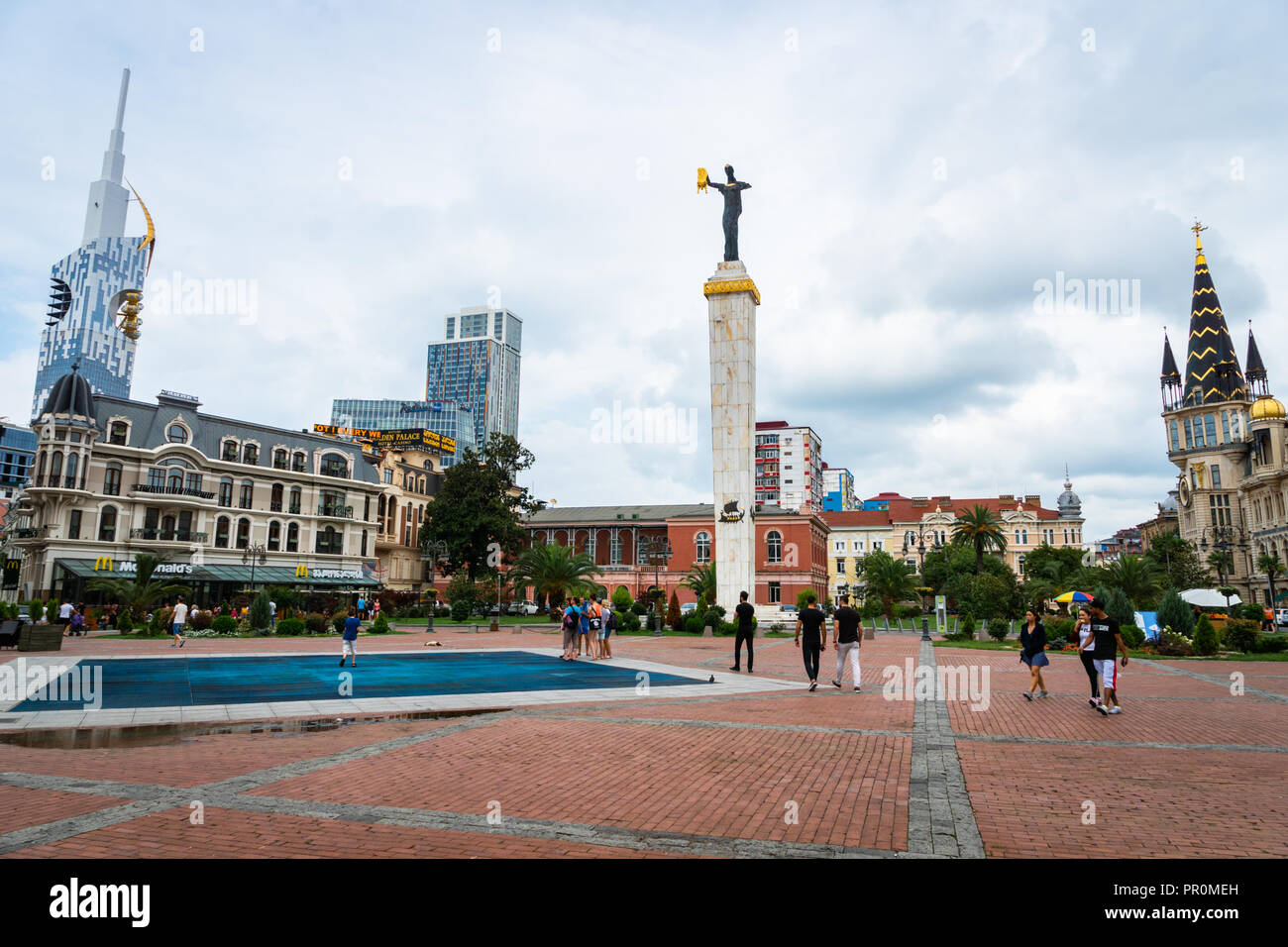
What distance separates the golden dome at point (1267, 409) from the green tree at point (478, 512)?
257 feet

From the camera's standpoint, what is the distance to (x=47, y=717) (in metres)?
10.1

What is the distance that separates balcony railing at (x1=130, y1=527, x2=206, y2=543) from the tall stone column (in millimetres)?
33211

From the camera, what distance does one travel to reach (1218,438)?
9038 centimetres

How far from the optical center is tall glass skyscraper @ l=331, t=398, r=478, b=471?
15388 centimetres

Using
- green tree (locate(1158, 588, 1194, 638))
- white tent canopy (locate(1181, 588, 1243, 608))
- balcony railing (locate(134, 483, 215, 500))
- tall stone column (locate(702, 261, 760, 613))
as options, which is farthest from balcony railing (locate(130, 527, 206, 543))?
white tent canopy (locate(1181, 588, 1243, 608))

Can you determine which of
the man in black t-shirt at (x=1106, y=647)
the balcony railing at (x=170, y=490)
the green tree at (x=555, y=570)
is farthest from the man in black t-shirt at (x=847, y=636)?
the balcony railing at (x=170, y=490)

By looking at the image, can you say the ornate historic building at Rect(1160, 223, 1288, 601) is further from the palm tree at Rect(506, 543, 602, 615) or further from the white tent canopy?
the palm tree at Rect(506, 543, 602, 615)

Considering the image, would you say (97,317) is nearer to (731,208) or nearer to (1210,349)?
(731,208)

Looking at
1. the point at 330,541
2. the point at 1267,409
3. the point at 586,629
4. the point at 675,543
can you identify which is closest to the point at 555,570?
the point at 330,541

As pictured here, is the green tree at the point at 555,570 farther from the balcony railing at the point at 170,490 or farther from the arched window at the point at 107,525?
the arched window at the point at 107,525

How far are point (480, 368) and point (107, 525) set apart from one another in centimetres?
14008
